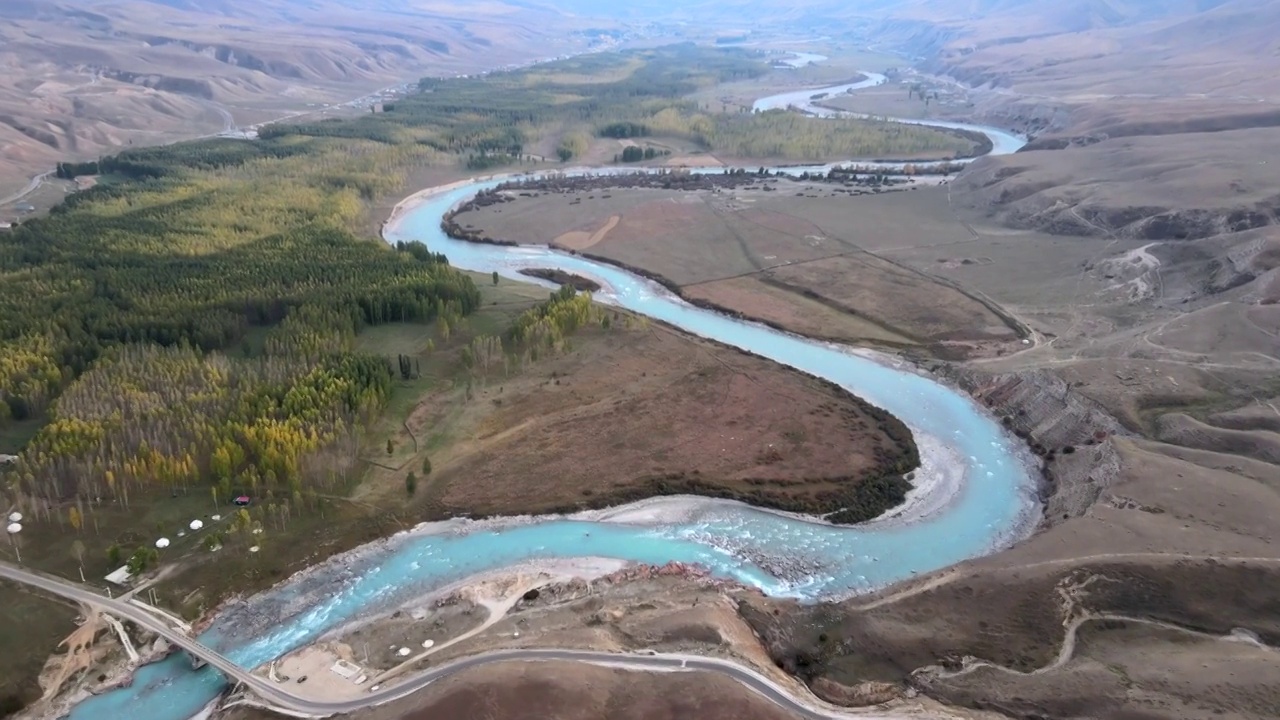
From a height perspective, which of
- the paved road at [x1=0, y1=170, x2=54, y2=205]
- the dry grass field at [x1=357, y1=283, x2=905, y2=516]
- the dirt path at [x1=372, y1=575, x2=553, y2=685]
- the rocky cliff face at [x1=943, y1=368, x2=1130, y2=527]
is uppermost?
the paved road at [x1=0, y1=170, x2=54, y2=205]

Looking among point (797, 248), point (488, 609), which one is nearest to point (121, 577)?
point (488, 609)

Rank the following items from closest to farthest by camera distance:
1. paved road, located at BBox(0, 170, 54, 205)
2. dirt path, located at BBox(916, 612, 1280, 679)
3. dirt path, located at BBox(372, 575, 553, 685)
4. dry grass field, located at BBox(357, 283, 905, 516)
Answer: dirt path, located at BBox(916, 612, 1280, 679) → dirt path, located at BBox(372, 575, 553, 685) → dry grass field, located at BBox(357, 283, 905, 516) → paved road, located at BBox(0, 170, 54, 205)

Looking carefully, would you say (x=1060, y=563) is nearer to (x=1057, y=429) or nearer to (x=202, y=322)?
(x=1057, y=429)

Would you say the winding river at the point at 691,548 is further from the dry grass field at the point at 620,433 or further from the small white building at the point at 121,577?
the small white building at the point at 121,577

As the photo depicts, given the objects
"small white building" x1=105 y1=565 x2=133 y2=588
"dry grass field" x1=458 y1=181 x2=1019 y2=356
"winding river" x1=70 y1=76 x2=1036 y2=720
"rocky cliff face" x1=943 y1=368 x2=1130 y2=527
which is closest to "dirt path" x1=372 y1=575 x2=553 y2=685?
"winding river" x1=70 y1=76 x2=1036 y2=720

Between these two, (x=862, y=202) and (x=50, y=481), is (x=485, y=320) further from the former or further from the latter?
(x=862, y=202)

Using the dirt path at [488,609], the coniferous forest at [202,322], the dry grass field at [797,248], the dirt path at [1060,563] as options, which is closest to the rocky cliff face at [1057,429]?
the dirt path at [1060,563]

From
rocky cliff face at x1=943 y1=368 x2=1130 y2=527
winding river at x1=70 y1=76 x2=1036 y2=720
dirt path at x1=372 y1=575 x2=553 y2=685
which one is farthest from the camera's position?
rocky cliff face at x1=943 y1=368 x2=1130 y2=527

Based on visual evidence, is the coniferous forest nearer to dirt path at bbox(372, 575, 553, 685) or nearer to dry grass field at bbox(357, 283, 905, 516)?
dry grass field at bbox(357, 283, 905, 516)
